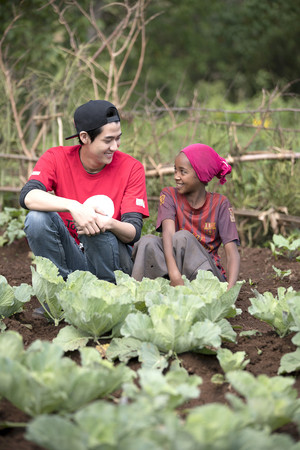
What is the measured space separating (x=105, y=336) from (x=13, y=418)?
68cm

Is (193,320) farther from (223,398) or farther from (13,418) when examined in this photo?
(13,418)

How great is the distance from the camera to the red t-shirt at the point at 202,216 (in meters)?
3.31

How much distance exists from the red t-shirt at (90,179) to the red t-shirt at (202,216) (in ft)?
0.43

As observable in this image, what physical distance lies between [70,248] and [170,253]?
56 cm

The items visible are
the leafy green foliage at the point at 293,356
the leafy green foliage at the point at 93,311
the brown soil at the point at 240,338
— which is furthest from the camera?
the leafy green foliage at the point at 93,311

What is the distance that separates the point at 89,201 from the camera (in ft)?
10.9

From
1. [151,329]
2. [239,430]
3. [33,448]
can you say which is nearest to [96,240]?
[151,329]

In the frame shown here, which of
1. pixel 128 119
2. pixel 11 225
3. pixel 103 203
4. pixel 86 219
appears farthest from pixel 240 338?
pixel 128 119

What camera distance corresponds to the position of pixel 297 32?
14.7m

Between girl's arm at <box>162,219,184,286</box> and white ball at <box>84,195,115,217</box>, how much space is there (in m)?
0.31

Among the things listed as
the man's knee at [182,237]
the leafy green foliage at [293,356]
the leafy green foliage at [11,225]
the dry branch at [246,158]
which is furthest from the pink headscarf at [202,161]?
the leafy green foliage at [11,225]

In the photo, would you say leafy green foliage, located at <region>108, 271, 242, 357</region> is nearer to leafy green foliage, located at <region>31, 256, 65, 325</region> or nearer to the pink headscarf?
leafy green foliage, located at <region>31, 256, 65, 325</region>

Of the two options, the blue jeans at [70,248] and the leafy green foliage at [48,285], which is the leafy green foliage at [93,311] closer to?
the leafy green foliage at [48,285]

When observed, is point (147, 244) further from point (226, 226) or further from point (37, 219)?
point (37, 219)
